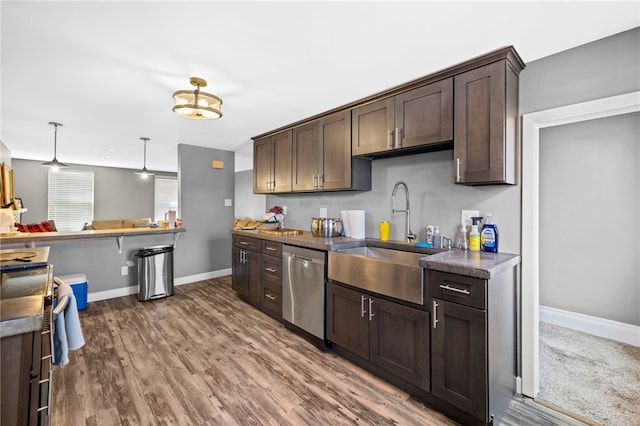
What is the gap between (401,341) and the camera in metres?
1.96

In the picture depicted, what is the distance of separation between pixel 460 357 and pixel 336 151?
2112 mm

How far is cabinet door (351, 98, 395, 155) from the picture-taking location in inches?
96.9

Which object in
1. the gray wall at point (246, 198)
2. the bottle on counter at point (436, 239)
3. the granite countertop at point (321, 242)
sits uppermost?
the gray wall at point (246, 198)

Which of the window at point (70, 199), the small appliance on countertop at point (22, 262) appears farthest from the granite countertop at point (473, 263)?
the window at point (70, 199)

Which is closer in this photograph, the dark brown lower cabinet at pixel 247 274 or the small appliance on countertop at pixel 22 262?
the small appliance on countertop at pixel 22 262

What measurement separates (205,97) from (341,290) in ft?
6.74

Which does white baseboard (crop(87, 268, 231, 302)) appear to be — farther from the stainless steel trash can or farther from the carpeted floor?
the carpeted floor

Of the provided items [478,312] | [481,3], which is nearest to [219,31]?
[481,3]

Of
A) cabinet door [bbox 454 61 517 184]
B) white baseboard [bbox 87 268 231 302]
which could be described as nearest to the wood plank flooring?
white baseboard [bbox 87 268 231 302]

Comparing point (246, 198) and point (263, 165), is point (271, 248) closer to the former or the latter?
point (263, 165)

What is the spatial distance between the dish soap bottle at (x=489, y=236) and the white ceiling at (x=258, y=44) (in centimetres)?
120

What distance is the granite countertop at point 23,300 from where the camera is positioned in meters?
0.87

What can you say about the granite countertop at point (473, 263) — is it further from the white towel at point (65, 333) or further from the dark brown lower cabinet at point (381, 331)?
the white towel at point (65, 333)

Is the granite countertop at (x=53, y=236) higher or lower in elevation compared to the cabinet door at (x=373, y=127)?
lower
